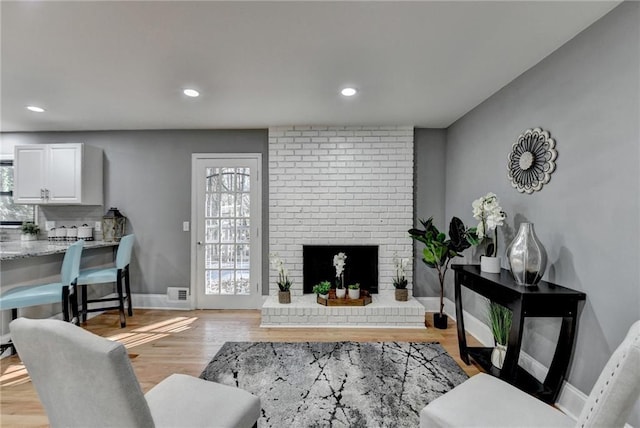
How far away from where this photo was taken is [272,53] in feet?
6.82

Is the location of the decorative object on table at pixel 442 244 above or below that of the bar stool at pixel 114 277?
above

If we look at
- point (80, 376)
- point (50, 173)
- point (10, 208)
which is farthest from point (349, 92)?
point (10, 208)

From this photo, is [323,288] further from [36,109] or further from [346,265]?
[36,109]

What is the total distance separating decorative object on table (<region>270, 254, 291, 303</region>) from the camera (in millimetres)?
3551

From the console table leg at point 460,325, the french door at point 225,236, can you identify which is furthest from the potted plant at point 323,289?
the console table leg at point 460,325

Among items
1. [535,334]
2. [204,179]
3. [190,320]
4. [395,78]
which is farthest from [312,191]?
[535,334]

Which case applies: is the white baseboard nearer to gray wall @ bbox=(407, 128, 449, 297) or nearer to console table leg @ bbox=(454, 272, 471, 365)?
console table leg @ bbox=(454, 272, 471, 365)

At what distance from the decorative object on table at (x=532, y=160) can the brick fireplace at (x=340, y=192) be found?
1482 millimetres

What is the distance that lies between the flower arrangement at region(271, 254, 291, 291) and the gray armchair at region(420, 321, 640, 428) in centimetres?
242

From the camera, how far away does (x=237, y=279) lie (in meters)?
4.01

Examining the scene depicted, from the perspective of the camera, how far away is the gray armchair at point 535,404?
2.86ft

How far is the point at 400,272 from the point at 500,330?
4.94 ft

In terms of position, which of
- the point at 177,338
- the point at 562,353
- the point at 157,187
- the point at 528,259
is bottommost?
the point at 177,338

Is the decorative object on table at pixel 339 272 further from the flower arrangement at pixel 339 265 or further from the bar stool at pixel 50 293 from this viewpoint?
the bar stool at pixel 50 293
